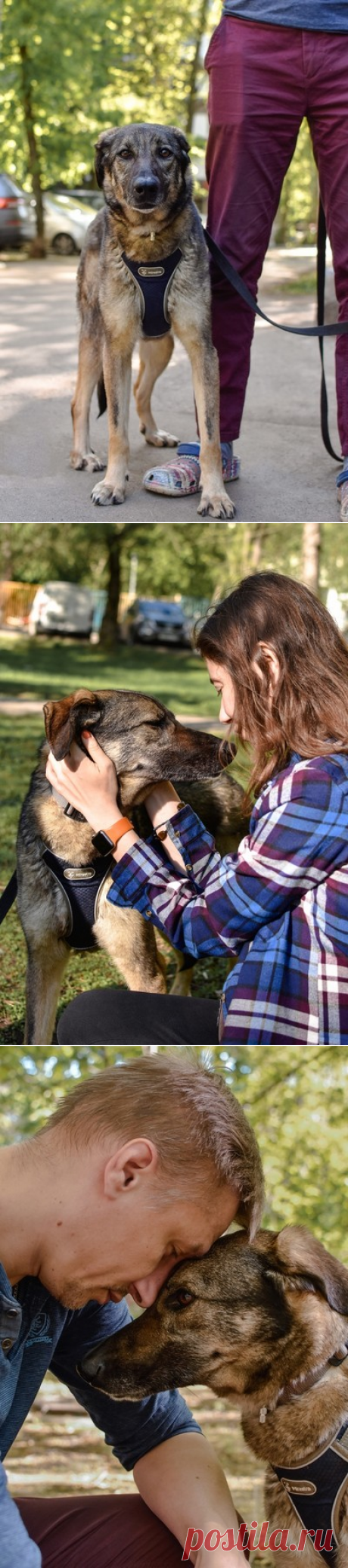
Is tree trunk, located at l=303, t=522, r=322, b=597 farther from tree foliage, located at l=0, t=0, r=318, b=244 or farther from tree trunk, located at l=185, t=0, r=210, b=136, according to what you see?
tree trunk, located at l=185, t=0, r=210, b=136

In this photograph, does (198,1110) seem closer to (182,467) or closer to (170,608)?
(182,467)

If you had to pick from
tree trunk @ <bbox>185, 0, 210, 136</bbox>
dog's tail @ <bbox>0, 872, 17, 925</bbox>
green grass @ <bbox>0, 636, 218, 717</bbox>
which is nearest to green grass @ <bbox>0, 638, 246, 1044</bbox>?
green grass @ <bbox>0, 636, 218, 717</bbox>

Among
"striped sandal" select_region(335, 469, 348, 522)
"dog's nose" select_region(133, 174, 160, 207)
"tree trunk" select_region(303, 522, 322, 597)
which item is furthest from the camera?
"tree trunk" select_region(303, 522, 322, 597)

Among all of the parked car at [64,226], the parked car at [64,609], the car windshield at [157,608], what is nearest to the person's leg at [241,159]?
the car windshield at [157,608]

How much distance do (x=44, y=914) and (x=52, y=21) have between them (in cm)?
2226

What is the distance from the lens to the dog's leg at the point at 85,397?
18.9ft

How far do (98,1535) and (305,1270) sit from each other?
2.02ft

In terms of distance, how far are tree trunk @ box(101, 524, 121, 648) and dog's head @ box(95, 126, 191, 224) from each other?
7280 mm

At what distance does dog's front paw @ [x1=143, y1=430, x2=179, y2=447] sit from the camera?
6609mm

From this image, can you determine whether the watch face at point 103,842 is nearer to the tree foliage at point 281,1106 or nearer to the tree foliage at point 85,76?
the tree foliage at point 281,1106

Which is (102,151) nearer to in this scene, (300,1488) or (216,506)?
(216,506)

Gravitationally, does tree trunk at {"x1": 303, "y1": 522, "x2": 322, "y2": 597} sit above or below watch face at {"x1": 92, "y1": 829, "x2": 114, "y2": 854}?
below

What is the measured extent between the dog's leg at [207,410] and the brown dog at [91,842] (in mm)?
1853

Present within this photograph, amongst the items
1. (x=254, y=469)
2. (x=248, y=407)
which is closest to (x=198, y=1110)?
(x=254, y=469)
